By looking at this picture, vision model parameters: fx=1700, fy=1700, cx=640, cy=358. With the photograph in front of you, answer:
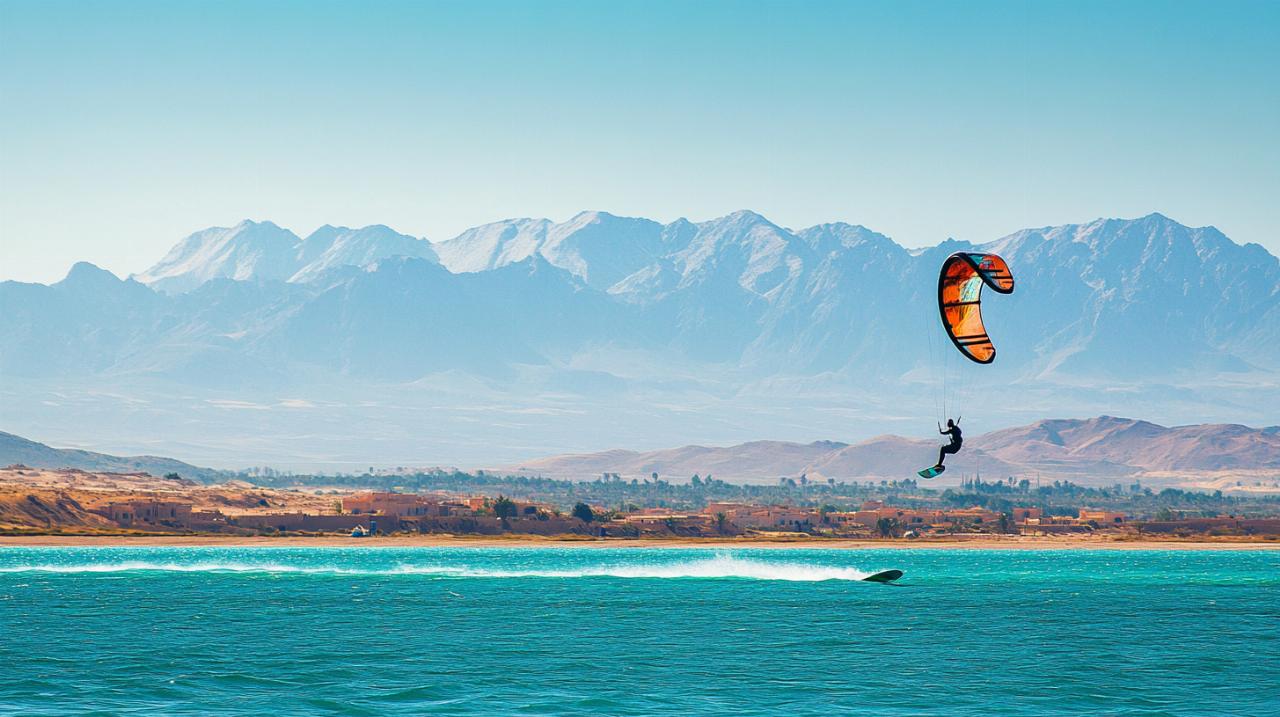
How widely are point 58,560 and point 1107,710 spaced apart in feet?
494

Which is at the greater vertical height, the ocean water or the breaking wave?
the breaking wave

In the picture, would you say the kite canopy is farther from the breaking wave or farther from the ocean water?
the breaking wave

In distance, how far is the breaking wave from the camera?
156 meters

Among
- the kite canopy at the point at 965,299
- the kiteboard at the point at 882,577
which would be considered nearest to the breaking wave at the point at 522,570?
the kiteboard at the point at 882,577

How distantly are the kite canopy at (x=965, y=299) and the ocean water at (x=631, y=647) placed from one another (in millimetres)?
13121

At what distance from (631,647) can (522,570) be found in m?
90.9

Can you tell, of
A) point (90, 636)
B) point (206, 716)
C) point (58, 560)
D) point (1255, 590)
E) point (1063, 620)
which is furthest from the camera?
point (58, 560)

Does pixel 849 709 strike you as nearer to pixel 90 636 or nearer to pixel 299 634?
pixel 299 634

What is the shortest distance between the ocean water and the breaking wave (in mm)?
13064

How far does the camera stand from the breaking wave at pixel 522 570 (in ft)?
511

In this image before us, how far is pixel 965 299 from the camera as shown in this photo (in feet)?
214

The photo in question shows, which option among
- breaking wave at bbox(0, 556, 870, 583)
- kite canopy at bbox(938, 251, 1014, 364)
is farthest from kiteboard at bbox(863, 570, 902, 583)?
kite canopy at bbox(938, 251, 1014, 364)

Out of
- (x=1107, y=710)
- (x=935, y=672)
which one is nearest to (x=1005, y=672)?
(x=935, y=672)

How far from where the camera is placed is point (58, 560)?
611ft
